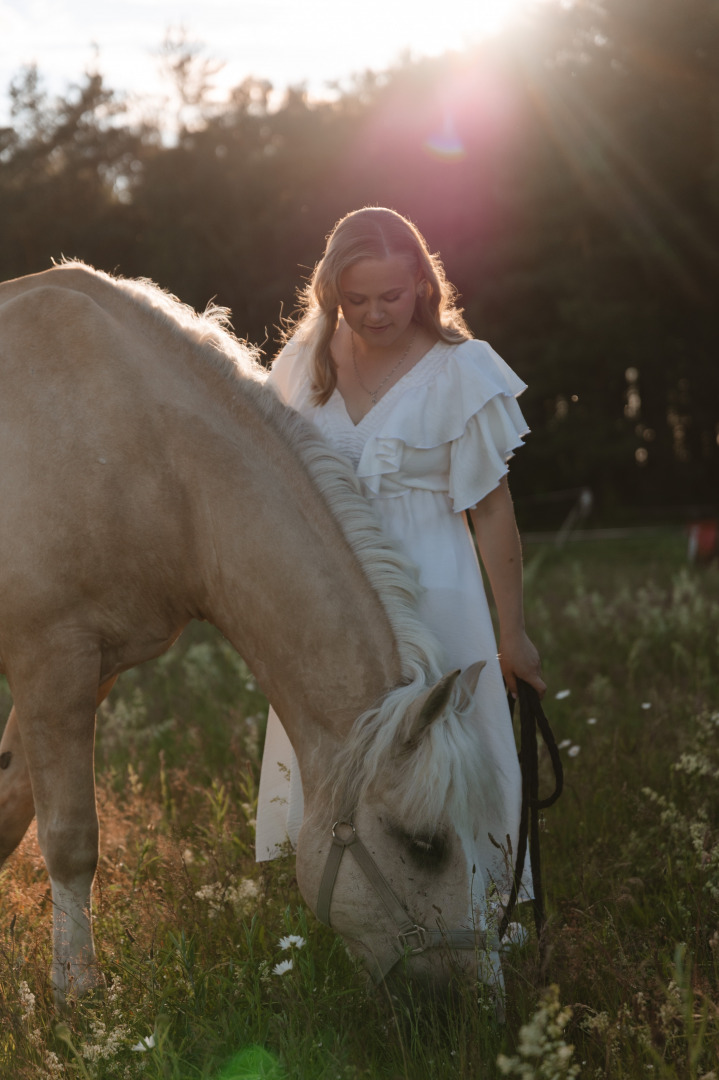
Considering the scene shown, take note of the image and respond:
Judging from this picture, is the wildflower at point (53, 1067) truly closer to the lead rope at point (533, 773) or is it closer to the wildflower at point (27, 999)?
the wildflower at point (27, 999)

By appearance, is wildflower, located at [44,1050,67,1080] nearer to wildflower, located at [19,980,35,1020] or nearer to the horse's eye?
wildflower, located at [19,980,35,1020]

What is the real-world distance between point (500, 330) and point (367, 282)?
1997cm

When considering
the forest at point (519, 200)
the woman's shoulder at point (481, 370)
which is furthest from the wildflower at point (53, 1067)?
the forest at point (519, 200)

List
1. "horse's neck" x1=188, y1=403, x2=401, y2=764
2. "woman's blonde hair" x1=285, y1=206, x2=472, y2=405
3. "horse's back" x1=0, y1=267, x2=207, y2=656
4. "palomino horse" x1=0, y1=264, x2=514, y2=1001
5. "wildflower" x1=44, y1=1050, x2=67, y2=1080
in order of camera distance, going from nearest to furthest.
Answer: "wildflower" x1=44, y1=1050, x2=67, y2=1080
"palomino horse" x1=0, y1=264, x2=514, y2=1001
"horse's neck" x1=188, y1=403, x2=401, y2=764
"horse's back" x1=0, y1=267, x2=207, y2=656
"woman's blonde hair" x1=285, y1=206, x2=472, y2=405

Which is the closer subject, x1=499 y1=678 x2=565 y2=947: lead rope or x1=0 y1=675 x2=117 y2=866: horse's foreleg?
x1=499 y1=678 x2=565 y2=947: lead rope

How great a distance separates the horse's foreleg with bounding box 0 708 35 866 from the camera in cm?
289

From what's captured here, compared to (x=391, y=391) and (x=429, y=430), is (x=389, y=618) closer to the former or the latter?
(x=429, y=430)

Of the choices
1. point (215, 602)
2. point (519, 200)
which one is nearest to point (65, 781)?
point (215, 602)

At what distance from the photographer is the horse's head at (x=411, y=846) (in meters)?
2.12

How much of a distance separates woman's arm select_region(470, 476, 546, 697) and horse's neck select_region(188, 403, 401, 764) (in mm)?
508

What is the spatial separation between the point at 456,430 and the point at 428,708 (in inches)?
35.6

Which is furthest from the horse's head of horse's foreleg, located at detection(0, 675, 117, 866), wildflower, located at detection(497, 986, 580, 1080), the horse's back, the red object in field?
the red object in field

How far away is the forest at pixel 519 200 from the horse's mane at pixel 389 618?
16.6 metres

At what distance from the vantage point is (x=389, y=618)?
7.59 feet
